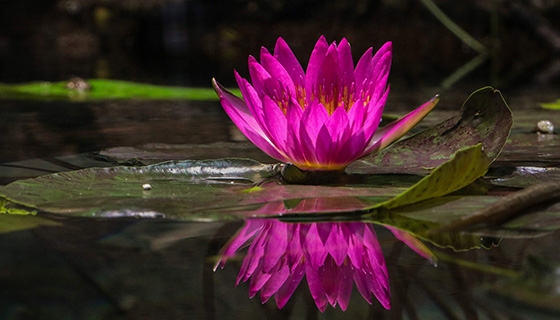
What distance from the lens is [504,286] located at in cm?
61

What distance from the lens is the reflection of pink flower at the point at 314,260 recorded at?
0.62 meters

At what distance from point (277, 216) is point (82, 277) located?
0.26m

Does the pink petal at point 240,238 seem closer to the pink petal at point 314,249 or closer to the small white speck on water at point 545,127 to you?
the pink petal at point 314,249

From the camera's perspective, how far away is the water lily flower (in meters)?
0.95

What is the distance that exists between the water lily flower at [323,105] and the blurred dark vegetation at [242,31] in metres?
3.93

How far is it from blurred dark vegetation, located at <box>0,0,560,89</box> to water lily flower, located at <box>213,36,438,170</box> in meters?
3.93

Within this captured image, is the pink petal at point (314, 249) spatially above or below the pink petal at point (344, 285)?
below

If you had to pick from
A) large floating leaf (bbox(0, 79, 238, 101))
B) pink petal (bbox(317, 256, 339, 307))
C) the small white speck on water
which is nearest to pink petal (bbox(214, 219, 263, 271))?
pink petal (bbox(317, 256, 339, 307))

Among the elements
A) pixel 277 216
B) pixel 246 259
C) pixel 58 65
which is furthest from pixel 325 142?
pixel 58 65

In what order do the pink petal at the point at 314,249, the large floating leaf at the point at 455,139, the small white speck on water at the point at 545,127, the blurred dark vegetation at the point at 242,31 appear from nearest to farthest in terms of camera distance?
1. the pink petal at the point at 314,249
2. the large floating leaf at the point at 455,139
3. the small white speck on water at the point at 545,127
4. the blurred dark vegetation at the point at 242,31

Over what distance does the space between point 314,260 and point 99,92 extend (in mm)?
2190

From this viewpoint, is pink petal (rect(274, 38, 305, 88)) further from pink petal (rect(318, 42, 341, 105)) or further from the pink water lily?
the pink water lily

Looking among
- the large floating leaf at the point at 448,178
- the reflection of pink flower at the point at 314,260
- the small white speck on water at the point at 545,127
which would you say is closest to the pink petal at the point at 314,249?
the reflection of pink flower at the point at 314,260

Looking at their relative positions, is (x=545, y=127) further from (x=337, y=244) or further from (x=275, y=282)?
(x=275, y=282)
